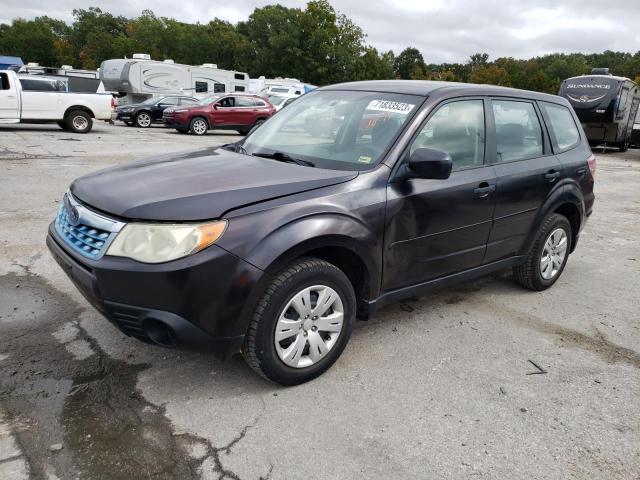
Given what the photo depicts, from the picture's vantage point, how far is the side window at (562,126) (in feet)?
15.2

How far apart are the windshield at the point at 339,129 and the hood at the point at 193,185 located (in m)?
0.22

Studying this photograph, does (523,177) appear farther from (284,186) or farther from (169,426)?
Answer: (169,426)

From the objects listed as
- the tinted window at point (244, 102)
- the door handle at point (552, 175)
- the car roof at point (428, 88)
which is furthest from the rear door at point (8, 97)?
the door handle at point (552, 175)

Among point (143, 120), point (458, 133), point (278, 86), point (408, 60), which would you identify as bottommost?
point (143, 120)

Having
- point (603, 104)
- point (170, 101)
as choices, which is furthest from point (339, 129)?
point (170, 101)

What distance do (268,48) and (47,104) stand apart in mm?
43366

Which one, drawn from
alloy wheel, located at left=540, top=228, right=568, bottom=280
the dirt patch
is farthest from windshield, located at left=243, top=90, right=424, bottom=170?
alloy wheel, located at left=540, top=228, right=568, bottom=280

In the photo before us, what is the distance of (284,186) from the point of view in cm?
292

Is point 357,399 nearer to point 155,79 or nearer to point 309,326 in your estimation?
point 309,326

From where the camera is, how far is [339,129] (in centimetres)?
370

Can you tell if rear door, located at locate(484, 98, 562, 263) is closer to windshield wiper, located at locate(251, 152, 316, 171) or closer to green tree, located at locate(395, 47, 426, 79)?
windshield wiper, located at locate(251, 152, 316, 171)

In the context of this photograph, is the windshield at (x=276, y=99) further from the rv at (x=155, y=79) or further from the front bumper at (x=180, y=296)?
the front bumper at (x=180, y=296)

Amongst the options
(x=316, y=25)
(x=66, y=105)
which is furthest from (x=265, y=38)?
(x=66, y=105)

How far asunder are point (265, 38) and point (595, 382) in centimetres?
6753
